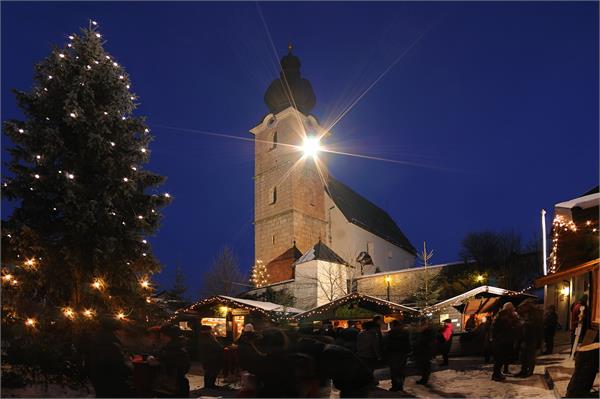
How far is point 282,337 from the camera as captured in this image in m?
5.91

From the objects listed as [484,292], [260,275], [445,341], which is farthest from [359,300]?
[260,275]

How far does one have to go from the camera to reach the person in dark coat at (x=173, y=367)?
27.1 feet

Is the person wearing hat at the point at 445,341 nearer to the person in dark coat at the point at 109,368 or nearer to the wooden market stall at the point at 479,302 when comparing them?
the wooden market stall at the point at 479,302

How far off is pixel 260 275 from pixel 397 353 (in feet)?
100

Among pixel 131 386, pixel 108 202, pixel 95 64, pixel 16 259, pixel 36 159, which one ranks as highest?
pixel 95 64

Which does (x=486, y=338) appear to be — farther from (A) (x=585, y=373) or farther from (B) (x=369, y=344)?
(A) (x=585, y=373)

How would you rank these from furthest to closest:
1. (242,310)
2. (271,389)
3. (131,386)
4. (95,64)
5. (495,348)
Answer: (242,310) < (95,64) < (495,348) < (131,386) < (271,389)

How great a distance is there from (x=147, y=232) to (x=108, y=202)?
137cm

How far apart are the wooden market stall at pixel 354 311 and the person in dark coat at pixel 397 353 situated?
8.12 m

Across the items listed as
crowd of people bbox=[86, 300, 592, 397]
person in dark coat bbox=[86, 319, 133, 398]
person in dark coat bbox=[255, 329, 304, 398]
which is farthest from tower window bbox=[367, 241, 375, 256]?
person in dark coat bbox=[255, 329, 304, 398]

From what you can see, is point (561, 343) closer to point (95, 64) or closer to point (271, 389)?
point (271, 389)

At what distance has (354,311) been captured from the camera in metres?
18.8

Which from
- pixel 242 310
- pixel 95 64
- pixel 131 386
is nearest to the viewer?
pixel 131 386

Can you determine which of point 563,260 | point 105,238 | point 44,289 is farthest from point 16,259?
point 563,260
